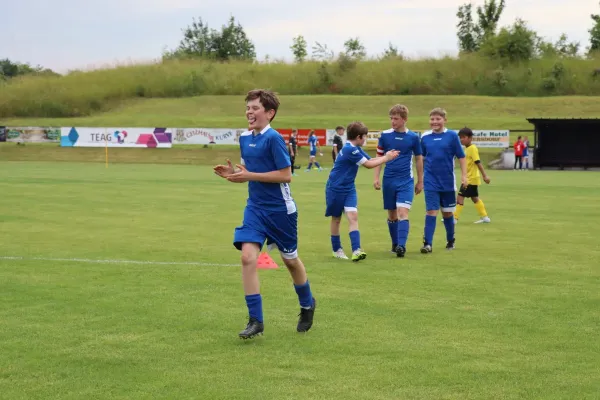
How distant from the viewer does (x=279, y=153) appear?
290 inches

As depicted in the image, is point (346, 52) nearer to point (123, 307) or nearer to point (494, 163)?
point (494, 163)

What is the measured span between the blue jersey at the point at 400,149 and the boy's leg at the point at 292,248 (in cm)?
532

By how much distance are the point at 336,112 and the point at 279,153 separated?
202 ft

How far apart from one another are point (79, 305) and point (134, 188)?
61.1ft

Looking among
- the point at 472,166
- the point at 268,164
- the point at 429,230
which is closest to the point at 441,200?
the point at 429,230

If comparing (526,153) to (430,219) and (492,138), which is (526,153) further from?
(430,219)

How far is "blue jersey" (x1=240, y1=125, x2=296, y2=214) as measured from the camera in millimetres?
7398

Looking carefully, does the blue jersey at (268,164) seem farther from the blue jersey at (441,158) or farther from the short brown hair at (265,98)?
the blue jersey at (441,158)

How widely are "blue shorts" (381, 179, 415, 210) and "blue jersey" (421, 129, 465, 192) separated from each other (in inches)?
27.5

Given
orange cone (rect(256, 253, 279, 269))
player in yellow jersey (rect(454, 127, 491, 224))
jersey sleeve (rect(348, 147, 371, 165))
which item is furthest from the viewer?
player in yellow jersey (rect(454, 127, 491, 224))

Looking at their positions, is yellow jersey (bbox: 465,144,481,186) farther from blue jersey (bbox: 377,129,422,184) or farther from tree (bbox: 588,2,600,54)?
tree (bbox: 588,2,600,54)

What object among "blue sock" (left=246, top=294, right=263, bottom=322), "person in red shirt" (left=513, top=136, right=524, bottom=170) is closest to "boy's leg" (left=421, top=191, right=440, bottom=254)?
"blue sock" (left=246, top=294, right=263, bottom=322)

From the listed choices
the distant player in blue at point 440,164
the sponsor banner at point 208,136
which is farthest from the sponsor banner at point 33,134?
the distant player in blue at point 440,164

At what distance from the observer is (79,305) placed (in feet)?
28.0
